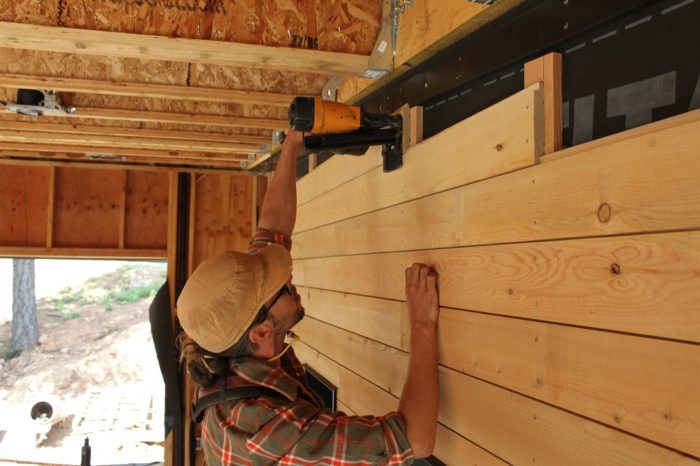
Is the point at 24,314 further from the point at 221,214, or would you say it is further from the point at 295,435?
the point at 295,435

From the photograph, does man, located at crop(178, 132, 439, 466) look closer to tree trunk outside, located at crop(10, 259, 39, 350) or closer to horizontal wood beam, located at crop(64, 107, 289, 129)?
horizontal wood beam, located at crop(64, 107, 289, 129)

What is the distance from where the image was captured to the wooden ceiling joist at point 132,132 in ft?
12.0

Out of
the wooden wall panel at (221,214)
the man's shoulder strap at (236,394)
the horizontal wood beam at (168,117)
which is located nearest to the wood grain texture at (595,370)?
the man's shoulder strap at (236,394)

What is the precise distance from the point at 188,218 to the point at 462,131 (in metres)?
4.85

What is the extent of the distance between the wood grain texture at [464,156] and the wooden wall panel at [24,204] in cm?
476

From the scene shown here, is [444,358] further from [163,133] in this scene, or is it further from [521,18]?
[163,133]

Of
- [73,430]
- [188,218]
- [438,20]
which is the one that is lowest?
[73,430]

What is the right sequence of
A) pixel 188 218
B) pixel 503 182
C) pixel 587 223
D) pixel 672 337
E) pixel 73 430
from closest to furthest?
pixel 672 337 < pixel 587 223 < pixel 503 182 < pixel 188 218 < pixel 73 430

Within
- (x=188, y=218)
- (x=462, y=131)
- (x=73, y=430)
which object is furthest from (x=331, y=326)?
(x=73, y=430)

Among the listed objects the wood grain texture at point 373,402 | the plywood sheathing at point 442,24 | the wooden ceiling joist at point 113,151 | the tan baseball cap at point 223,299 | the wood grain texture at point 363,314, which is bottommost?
the wood grain texture at point 373,402

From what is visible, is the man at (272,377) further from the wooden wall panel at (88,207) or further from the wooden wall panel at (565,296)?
the wooden wall panel at (88,207)

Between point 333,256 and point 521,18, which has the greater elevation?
point 521,18

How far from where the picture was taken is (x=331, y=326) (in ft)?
8.89

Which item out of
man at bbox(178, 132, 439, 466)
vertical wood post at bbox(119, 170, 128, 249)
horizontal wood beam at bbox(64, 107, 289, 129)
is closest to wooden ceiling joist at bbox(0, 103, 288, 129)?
horizontal wood beam at bbox(64, 107, 289, 129)
